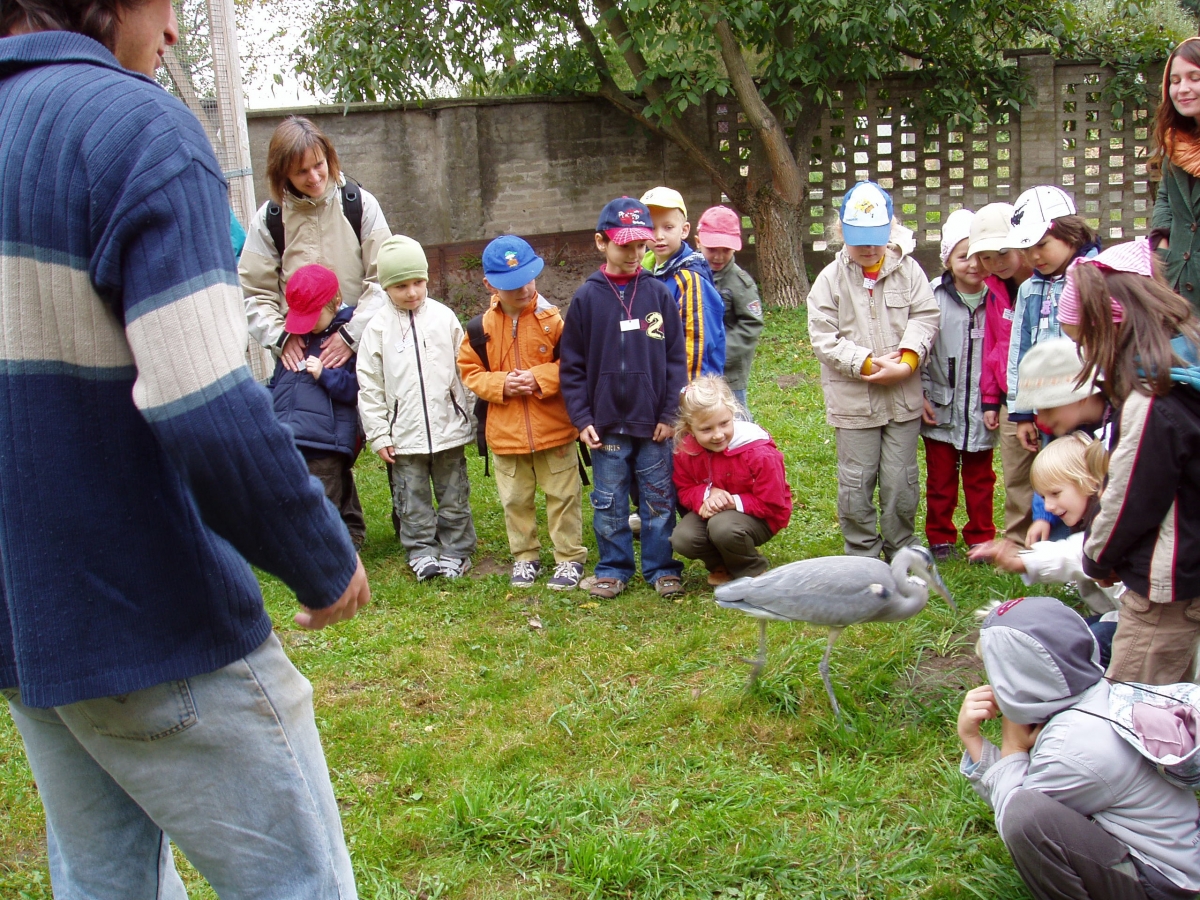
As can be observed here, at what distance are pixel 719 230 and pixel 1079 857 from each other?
4044mm

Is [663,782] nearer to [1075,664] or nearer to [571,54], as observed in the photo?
[1075,664]

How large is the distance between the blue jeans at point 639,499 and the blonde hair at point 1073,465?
1936mm

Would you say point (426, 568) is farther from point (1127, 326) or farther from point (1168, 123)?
point (1168, 123)

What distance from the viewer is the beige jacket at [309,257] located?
5418mm

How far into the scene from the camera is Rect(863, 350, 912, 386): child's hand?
483 cm

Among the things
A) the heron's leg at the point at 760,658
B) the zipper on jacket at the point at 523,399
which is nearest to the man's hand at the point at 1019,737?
the heron's leg at the point at 760,658

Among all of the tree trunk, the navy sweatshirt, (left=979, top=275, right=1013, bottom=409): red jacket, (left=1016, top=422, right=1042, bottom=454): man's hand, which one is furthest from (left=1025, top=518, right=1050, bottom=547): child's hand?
the tree trunk

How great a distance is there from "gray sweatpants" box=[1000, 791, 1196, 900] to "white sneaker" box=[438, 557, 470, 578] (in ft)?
11.5

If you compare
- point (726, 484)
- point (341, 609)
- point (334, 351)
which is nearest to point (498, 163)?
point (334, 351)

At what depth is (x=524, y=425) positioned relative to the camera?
524 centimetres

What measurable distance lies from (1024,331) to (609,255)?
6.26ft

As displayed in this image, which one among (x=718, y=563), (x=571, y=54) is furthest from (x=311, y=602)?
(x=571, y=54)

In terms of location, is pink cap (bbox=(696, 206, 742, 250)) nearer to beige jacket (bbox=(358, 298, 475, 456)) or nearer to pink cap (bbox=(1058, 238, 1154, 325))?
beige jacket (bbox=(358, 298, 475, 456))

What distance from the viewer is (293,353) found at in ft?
18.1
